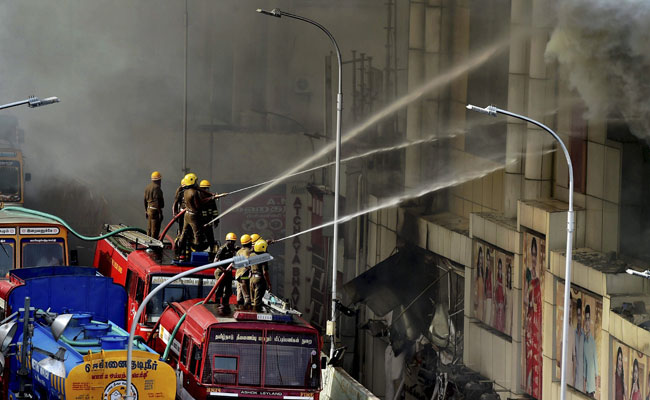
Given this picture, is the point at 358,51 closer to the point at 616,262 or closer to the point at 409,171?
the point at 409,171

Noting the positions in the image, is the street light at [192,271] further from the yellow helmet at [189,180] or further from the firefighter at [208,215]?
the yellow helmet at [189,180]

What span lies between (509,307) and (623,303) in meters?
5.76

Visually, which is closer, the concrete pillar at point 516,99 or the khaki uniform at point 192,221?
the khaki uniform at point 192,221

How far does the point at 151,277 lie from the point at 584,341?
8778 mm

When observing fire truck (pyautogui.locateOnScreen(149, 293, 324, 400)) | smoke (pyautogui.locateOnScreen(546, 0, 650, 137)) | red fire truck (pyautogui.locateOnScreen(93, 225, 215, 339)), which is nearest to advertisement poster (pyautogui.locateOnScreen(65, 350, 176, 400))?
fire truck (pyautogui.locateOnScreen(149, 293, 324, 400))

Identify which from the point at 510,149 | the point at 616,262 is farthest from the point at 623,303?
the point at 510,149

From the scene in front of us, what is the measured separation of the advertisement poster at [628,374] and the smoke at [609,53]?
4.12 metres

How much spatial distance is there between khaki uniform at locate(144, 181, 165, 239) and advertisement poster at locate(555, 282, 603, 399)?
9552mm

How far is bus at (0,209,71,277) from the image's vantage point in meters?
31.8

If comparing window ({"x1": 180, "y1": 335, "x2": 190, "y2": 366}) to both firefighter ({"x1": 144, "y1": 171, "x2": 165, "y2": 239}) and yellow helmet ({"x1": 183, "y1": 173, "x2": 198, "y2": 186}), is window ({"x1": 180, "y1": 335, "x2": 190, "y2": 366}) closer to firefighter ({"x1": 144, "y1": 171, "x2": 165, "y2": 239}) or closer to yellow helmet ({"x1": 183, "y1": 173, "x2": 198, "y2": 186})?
yellow helmet ({"x1": 183, "y1": 173, "x2": 198, "y2": 186})

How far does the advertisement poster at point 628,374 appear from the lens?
26750mm

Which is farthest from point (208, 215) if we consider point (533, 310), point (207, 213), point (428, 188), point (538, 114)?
point (428, 188)

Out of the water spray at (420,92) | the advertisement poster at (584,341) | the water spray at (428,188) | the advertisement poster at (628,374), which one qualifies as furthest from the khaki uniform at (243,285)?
the water spray at (428,188)

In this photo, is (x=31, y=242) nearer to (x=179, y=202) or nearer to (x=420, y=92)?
(x=179, y=202)
